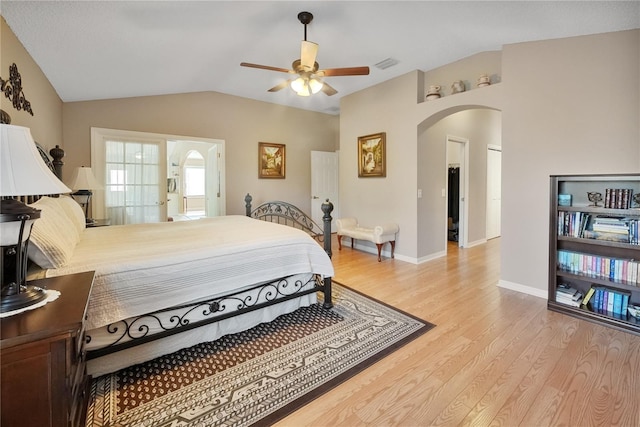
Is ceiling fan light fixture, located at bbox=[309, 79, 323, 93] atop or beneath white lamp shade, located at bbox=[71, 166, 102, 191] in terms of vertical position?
atop

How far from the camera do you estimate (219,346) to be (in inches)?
85.0

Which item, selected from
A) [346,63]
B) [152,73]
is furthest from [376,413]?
[152,73]

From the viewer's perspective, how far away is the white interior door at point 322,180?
6453 millimetres

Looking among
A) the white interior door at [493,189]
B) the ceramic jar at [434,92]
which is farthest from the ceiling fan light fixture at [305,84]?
the white interior door at [493,189]

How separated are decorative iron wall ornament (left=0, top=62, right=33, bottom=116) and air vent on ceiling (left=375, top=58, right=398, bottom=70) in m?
3.66

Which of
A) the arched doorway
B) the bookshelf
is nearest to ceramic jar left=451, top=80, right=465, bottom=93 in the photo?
the arched doorway

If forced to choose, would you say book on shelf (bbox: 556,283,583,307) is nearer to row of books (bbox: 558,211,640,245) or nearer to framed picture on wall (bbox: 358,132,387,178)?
row of books (bbox: 558,211,640,245)

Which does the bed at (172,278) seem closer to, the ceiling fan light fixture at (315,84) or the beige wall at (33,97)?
the beige wall at (33,97)

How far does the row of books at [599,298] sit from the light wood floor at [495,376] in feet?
0.65

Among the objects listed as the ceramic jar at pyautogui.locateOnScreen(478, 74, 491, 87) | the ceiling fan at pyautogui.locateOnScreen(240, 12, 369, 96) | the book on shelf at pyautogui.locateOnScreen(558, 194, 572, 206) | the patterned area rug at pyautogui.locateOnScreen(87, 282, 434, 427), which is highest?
the ceramic jar at pyautogui.locateOnScreen(478, 74, 491, 87)

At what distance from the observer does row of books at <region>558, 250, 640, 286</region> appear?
8.01ft

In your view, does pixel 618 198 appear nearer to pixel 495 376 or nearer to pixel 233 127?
pixel 495 376

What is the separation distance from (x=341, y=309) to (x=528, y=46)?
325cm

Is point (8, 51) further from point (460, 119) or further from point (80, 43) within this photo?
point (460, 119)
